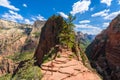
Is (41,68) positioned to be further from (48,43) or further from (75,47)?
(48,43)

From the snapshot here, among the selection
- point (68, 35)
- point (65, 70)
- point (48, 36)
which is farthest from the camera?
point (48, 36)

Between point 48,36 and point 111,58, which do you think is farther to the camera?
point 111,58

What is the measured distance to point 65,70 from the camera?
2352 inches

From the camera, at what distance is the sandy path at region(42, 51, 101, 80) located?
57.4 meters

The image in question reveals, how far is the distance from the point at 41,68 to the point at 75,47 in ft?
64.0

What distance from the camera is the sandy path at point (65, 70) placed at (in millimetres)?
57438

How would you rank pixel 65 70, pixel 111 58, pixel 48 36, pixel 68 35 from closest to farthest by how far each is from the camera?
pixel 65 70, pixel 68 35, pixel 48 36, pixel 111 58

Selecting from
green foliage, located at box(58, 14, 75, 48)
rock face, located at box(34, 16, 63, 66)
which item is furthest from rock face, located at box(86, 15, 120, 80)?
green foliage, located at box(58, 14, 75, 48)

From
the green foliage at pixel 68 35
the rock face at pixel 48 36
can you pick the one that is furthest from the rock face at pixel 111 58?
the green foliage at pixel 68 35

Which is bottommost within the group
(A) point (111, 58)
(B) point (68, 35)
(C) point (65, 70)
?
(A) point (111, 58)

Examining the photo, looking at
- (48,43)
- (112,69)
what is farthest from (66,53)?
(112,69)

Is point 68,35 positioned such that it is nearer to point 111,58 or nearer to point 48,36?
point 48,36

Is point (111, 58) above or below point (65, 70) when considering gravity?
below

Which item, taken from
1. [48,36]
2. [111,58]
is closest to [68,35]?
[48,36]
